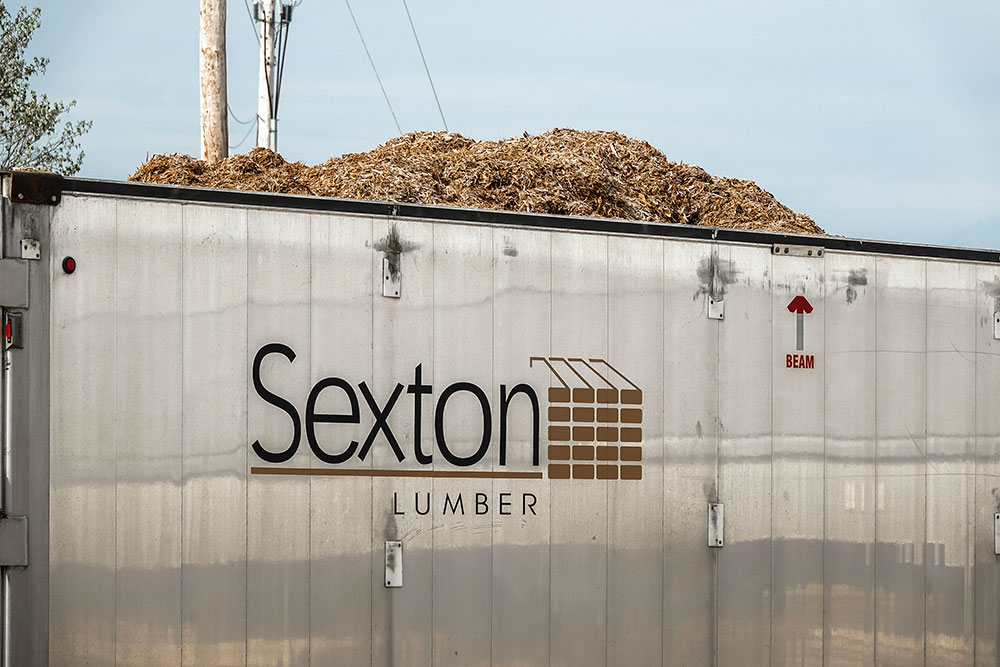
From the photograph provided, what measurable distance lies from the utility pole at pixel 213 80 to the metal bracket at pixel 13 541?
8.81 metres

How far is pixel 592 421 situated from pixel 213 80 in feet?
29.7

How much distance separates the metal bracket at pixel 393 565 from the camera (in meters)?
5.38

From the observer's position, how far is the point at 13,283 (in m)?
4.88

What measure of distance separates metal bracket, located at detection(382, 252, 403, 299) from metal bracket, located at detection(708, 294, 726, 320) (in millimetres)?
1700

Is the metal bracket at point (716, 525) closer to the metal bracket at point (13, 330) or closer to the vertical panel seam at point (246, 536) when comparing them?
the vertical panel seam at point (246, 536)

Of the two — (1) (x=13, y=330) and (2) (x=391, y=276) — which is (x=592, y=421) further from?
(1) (x=13, y=330)

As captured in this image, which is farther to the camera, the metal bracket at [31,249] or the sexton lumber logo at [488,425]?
the sexton lumber logo at [488,425]

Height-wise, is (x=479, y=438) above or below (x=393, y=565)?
above

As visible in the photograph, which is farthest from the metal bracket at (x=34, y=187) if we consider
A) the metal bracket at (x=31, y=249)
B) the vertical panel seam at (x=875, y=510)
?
the vertical panel seam at (x=875, y=510)

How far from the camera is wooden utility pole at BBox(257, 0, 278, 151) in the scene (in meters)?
19.1

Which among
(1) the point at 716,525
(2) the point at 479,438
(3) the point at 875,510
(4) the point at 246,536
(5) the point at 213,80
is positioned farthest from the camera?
(5) the point at 213,80

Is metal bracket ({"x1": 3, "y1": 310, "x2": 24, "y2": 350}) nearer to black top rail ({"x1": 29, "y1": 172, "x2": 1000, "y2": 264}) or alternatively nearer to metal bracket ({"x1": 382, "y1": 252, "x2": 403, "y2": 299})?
black top rail ({"x1": 29, "y1": 172, "x2": 1000, "y2": 264})

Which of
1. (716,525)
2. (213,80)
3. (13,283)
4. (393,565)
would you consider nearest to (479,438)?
(393,565)

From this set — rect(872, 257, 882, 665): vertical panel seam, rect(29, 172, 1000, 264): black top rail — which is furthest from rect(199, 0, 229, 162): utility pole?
rect(872, 257, 882, 665): vertical panel seam
